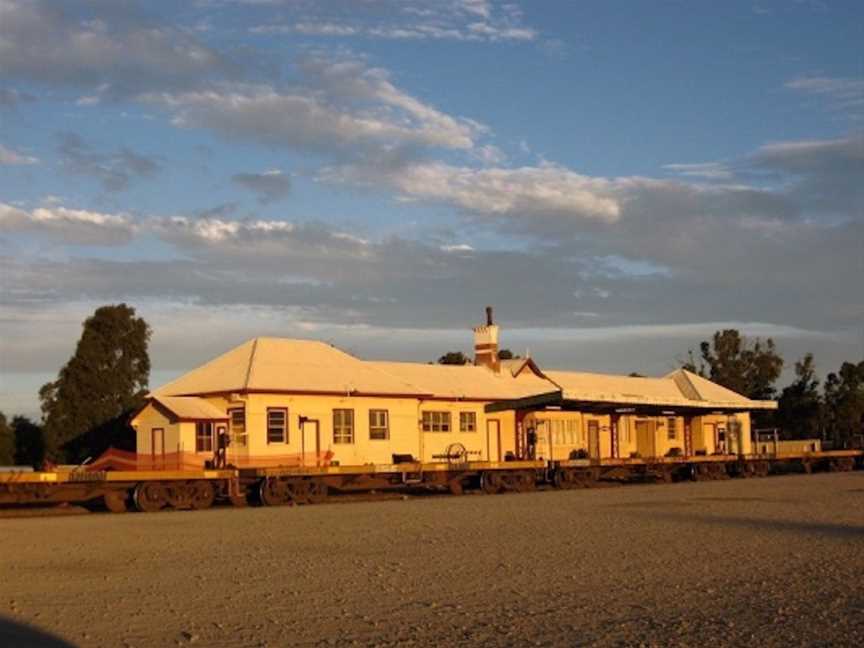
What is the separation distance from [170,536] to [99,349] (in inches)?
1765

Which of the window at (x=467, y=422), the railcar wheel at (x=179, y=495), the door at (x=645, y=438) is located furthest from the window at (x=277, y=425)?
the door at (x=645, y=438)

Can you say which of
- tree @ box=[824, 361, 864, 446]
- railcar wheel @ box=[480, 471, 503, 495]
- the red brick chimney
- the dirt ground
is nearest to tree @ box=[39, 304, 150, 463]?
the red brick chimney

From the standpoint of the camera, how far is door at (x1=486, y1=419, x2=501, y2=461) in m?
47.1

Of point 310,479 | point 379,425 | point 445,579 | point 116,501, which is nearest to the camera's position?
point 445,579

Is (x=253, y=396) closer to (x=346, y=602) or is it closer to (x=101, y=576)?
(x=101, y=576)

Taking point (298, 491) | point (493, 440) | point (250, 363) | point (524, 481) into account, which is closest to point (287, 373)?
point (250, 363)

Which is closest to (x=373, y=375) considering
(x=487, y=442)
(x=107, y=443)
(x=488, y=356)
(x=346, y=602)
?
(x=487, y=442)

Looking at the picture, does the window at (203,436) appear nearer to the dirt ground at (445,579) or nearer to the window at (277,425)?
the window at (277,425)

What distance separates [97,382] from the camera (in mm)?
63094

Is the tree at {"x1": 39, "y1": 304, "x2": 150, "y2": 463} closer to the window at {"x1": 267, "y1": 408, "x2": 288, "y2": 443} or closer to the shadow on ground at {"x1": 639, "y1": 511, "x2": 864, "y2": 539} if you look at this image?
the window at {"x1": 267, "y1": 408, "x2": 288, "y2": 443}

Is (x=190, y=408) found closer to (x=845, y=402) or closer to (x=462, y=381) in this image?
(x=462, y=381)

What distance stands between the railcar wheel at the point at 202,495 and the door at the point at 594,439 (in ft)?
77.0

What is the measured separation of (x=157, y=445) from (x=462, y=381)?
14620 mm

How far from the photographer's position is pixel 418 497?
1452 inches
